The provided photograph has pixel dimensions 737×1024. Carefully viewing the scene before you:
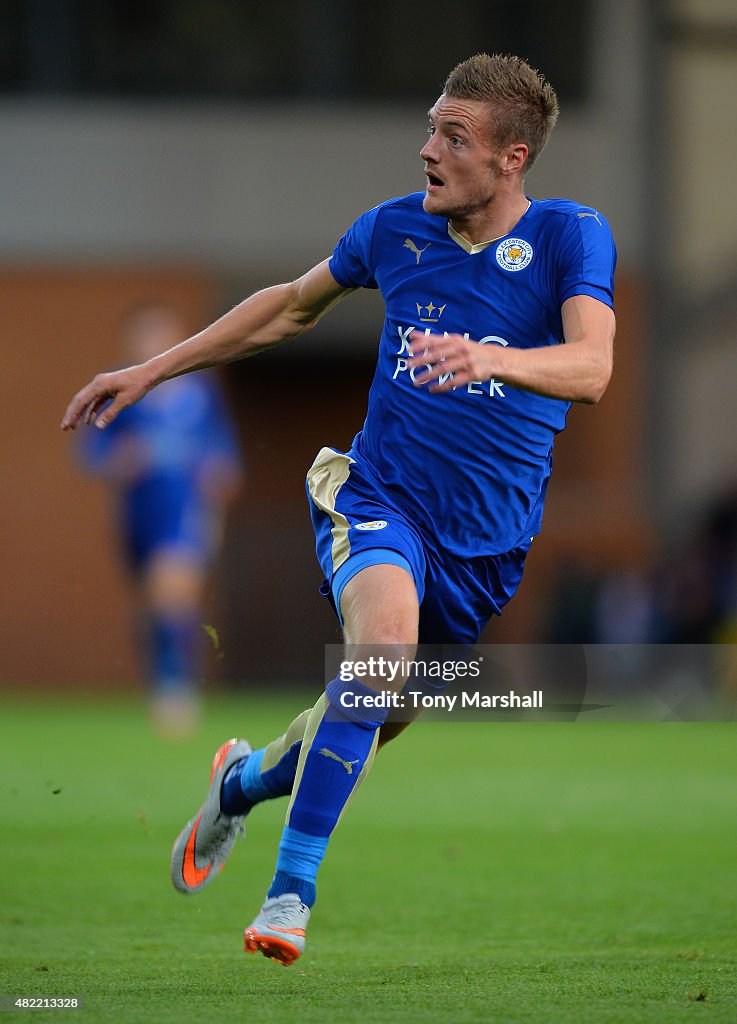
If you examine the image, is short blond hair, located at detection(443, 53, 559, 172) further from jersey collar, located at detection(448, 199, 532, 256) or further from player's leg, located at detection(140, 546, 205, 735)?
player's leg, located at detection(140, 546, 205, 735)

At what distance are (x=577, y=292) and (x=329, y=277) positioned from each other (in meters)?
0.91

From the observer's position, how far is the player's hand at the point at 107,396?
486 centimetres

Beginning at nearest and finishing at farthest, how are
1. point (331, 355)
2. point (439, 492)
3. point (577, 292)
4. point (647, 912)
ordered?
1. point (577, 292)
2. point (439, 492)
3. point (647, 912)
4. point (331, 355)

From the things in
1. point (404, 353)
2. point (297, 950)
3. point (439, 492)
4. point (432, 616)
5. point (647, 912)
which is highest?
point (404, 353)

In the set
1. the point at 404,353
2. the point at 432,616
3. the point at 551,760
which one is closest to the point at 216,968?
the point at 432,616

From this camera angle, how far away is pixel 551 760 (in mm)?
10492

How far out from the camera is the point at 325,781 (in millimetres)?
4297

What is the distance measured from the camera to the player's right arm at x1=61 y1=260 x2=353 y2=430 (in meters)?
4.92

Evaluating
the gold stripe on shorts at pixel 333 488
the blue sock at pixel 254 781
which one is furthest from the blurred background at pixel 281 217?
the gold stripe on shorts at pixel 333 488

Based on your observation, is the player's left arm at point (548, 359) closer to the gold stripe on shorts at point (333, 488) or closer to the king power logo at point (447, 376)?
the king power logo at point (447, 376)

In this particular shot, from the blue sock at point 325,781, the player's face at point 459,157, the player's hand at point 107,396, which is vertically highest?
the player's face at point 459,157

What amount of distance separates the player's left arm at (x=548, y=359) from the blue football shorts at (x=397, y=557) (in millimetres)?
566

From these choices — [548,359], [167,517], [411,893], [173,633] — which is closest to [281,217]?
[167,517]

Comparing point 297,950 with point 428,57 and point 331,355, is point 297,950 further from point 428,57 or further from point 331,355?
point 331,355
